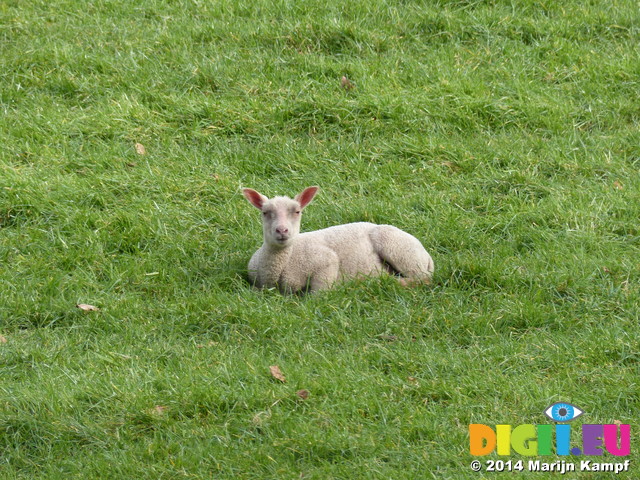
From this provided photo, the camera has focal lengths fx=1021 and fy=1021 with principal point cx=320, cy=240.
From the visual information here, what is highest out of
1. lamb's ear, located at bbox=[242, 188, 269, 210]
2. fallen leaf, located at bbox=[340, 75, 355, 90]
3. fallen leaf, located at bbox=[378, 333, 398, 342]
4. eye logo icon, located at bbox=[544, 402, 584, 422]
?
fallen leaf, located at bbox=[340, 75, 355, 90]

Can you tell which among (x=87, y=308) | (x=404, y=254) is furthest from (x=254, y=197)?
(x=87, y=308)

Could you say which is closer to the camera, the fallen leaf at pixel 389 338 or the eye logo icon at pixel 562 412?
the eye logo icon at pixel 562 412

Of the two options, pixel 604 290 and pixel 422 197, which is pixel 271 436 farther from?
pixel 422 197

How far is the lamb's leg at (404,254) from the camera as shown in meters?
6.71

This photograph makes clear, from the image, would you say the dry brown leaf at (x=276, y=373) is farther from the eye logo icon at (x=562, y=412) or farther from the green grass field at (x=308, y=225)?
the eye logo icon at (x=562, y=412)

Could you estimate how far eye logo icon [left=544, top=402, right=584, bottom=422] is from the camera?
17.0ft

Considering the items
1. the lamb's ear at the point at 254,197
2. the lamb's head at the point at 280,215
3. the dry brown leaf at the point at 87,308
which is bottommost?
the dry brown leaf at the point at 87,308

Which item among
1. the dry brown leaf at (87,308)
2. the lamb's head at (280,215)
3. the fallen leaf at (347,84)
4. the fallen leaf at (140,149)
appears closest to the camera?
the dry brown leaf at (87,308)

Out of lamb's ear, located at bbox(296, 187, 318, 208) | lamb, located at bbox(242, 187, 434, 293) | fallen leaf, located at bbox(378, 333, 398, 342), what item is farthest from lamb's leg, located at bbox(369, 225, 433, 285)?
fallen leaf, located at bbox(378, 333, 398, 342)

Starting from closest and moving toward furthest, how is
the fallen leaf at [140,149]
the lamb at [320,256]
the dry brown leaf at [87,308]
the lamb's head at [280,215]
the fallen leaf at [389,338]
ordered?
the fallen leaf at [389,338], the dry brown leaf at [87,308], the lamb's head at [280,215], the lamb at [320,256], the fallen leaf at [140,149]

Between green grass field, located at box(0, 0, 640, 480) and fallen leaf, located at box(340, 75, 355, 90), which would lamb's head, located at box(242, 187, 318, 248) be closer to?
green grass field, located at box(0, 0, 640, 480)

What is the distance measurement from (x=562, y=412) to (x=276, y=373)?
5.08ft

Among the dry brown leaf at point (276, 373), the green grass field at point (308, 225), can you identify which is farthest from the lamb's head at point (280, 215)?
the dry brown leaf at point (276, 373)

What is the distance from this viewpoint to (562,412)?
522 cm
